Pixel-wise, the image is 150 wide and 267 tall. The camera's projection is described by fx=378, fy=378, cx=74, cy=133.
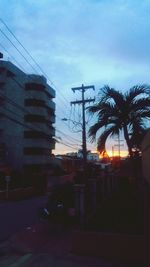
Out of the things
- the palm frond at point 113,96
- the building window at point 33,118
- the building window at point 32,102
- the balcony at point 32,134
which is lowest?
the palm frond at point 113,96

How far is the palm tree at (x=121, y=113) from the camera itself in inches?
473

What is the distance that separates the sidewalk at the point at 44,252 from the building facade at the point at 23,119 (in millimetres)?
52942

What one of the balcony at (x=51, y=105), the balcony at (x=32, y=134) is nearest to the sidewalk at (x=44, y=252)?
the balcony at (x=32, y=134)

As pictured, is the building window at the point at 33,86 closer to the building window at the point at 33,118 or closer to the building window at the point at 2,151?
the building window at the point at 33,118

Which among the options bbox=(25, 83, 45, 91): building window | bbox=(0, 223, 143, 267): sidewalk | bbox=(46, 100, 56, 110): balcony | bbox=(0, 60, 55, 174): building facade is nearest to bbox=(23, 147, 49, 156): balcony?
bbox=(0, 60, 55, 174): building facade

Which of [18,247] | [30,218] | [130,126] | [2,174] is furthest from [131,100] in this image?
[2,174]

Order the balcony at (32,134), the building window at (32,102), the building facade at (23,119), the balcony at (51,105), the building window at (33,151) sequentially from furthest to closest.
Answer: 1. the balcony at (51,105)
2. the building window at (32,102)
3. the balcony at (32,134)
4. the building window at (33,151)
5. the building facade at (23,119)

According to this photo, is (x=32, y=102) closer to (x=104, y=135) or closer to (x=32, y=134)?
Result: (x=32, y=134)

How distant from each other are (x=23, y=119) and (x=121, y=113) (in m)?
56.2

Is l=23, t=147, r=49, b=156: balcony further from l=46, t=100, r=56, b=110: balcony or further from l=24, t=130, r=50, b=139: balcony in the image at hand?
l=46, t=100, r=56, b=110: balcony

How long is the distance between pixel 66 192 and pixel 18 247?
3112 mm

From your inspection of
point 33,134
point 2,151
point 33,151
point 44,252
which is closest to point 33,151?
point 33,151

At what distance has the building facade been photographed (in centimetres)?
6431

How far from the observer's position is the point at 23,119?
67188mm
